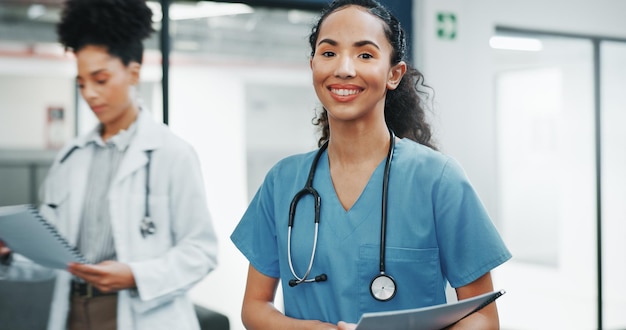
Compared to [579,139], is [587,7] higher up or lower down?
higher up

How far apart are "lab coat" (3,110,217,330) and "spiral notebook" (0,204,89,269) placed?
19cm

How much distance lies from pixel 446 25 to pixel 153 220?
1548 millimetres

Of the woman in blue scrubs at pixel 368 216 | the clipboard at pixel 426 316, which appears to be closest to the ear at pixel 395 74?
the woman in blue scrubs at pixel 368 216

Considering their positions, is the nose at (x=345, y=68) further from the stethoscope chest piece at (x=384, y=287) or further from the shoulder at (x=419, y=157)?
the stethoscope chest piece at (x=384, y=287)

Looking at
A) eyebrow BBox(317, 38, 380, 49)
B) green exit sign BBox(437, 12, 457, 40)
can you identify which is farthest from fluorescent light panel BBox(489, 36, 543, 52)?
eyebrow BBox(317, 38, 380, 49)

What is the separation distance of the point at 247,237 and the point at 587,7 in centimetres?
259

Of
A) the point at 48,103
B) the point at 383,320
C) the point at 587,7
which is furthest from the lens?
the point at 587,7

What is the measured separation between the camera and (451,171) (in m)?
1.16

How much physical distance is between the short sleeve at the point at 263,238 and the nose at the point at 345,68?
27cm

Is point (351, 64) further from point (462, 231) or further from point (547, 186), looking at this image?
point (547, 186)

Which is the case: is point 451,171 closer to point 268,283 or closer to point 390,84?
point 390,84

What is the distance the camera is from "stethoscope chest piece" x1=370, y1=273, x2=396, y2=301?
3.70ft

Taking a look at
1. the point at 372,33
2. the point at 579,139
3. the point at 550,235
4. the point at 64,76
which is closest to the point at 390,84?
the point at 372,33

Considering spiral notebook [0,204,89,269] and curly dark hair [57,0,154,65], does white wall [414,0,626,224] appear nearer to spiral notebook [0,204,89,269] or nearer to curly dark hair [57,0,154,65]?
curly dark hair [57,0,154,65]
